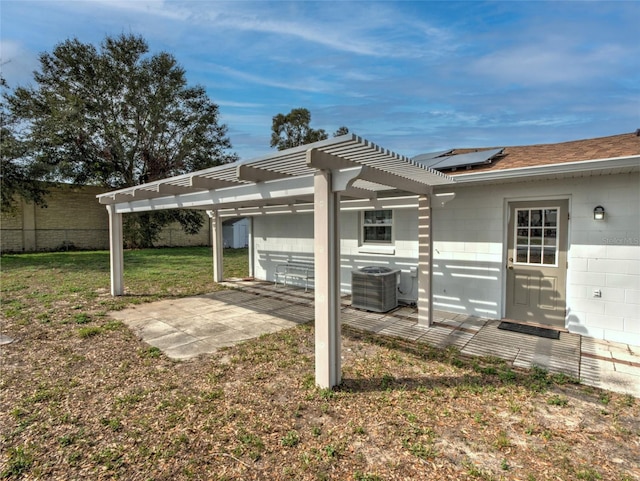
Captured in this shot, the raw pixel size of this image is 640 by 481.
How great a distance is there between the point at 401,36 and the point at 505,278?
577 centimetres

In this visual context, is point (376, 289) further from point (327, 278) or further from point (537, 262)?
point (327, 278)

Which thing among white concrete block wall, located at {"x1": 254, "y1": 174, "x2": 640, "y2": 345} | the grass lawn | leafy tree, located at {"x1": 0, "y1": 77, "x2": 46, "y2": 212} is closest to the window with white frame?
white concrete block wall, located at {"x1": 254, "y1": 174, "x2": 640, "y2": 345}

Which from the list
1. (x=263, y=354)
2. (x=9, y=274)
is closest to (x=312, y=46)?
(x=263, y=354)

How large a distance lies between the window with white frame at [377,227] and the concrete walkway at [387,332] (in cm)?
166

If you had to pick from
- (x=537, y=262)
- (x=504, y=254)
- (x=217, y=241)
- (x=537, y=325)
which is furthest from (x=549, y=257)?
(x=217, y=241)

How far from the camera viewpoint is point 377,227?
7680 mm

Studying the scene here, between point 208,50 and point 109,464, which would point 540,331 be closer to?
point 109,464

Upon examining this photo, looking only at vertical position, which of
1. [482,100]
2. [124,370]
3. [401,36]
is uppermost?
[482,100]

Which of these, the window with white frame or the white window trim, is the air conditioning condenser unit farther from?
the window with white frame

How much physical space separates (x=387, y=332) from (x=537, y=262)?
2.87 meters

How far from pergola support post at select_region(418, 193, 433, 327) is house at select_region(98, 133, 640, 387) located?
2 cm

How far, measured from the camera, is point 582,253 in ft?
16.4

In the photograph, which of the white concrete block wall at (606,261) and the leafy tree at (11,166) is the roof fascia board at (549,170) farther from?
the leafy tree at (11,166)

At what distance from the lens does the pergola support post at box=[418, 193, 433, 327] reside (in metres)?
5.43
